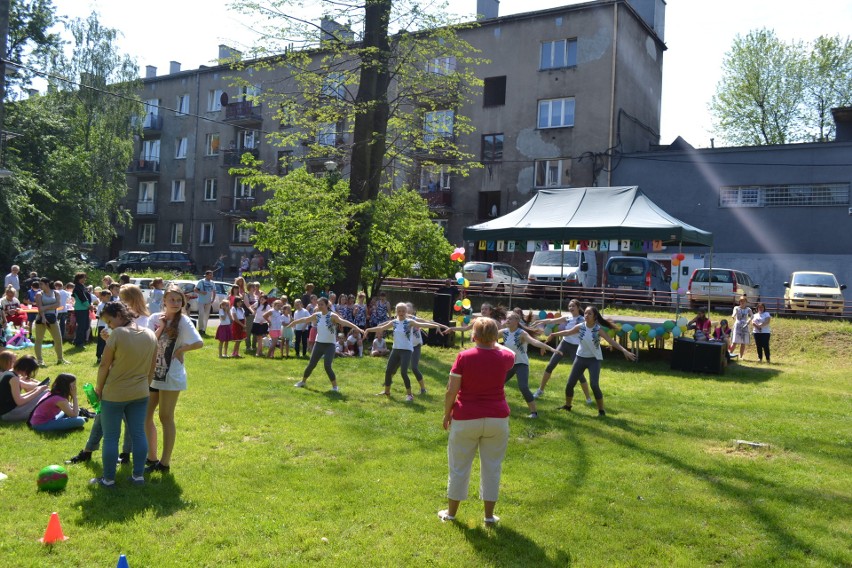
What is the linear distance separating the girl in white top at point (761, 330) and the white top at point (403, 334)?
404 inches

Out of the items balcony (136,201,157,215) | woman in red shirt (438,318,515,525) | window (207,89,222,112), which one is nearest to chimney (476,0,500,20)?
window (207,89,222,112)

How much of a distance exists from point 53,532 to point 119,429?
1193 mm

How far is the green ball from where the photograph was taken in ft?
20.2

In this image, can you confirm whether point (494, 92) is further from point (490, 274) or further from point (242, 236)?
point (242, 236)

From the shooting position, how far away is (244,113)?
42344 mm

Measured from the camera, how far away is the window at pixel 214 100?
45.0m

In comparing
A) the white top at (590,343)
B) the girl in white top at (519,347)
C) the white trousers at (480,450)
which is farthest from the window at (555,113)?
the white trousers at (480,450)

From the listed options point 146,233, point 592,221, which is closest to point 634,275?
point 592,221

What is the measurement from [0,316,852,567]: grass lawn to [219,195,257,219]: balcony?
104 ft

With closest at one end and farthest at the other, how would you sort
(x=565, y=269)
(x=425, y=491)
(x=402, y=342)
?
(x=425, y=491)
(x=402, y=342)
(x=565, y=269)

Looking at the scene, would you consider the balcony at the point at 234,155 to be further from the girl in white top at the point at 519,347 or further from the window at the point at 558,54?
the girl in white top at the point at 519,347

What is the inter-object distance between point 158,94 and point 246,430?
143 ft

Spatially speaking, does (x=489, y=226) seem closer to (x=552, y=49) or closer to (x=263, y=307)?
(x=263, y=307)

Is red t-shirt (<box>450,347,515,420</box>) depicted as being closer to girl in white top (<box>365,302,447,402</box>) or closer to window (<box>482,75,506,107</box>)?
girl in white top (<box>365,302,447,402</box>)
